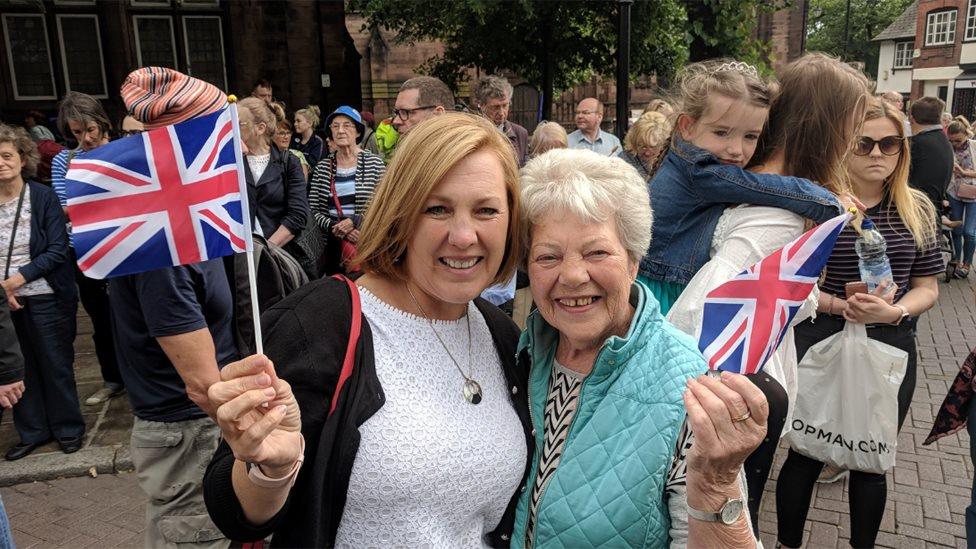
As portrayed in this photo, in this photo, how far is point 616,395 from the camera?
5.76 feet

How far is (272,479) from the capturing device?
1.53 meters

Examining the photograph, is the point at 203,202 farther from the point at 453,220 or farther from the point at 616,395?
the point at 616,395

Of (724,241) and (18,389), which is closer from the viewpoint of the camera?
(724,241)

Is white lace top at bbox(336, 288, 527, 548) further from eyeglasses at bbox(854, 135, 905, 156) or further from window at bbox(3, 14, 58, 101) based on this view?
window at bbox(3, 14, 58, 101)

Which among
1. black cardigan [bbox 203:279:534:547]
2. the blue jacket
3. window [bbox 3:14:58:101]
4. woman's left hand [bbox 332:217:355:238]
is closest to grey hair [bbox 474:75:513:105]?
woman's left hand [bbox 332:217:355:238]

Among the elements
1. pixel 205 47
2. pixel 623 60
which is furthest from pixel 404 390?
pixel 205 47

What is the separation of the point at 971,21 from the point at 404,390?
45624 mm

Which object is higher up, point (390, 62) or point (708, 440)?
point (390, 62)

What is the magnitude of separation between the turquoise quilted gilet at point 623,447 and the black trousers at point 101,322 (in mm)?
5023

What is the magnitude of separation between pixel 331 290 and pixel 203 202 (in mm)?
403

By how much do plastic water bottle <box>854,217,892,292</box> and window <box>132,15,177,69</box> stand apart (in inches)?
550

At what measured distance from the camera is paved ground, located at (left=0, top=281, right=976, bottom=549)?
401 centimetres

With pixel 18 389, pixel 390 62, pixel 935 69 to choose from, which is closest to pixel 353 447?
pixel 18 389

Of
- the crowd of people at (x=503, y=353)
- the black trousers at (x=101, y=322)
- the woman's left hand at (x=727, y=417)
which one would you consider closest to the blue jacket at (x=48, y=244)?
the black trousers at (x=101, y=322)
